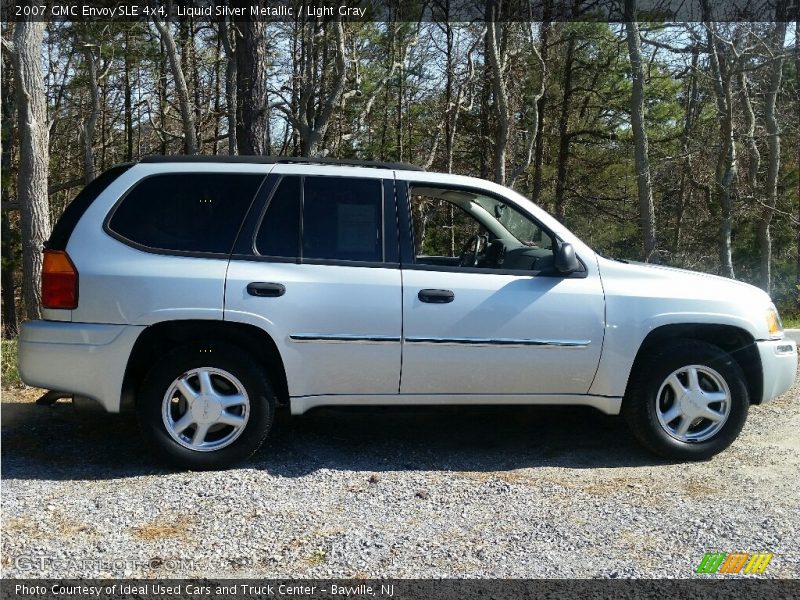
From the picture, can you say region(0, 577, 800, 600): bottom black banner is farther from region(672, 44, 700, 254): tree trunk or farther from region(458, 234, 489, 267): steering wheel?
region(672, 44, 700, 254): tree trunk

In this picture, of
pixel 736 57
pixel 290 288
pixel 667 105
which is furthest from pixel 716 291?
pixel 667 105

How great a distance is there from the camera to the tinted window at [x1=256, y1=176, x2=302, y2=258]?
5.16m

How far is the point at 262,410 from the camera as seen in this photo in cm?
506

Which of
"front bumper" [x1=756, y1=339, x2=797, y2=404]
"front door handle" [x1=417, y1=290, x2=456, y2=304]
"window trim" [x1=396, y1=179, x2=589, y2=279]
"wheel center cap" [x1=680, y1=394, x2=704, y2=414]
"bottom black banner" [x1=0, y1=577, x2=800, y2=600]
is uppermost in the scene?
"window trim" [x1=396, y1=179, x2=589, y2=279]

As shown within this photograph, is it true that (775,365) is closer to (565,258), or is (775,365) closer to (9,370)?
(565,258)

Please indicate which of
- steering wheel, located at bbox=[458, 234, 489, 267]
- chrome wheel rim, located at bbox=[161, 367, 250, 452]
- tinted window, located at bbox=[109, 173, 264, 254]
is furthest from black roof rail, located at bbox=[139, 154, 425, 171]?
chrome wheel rim, located at bbox=[161, 367, 250, 452]

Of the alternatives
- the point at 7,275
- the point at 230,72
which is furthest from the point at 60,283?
the point at 7,275

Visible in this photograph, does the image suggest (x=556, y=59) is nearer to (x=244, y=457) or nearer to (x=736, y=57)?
(x=736, y=57)

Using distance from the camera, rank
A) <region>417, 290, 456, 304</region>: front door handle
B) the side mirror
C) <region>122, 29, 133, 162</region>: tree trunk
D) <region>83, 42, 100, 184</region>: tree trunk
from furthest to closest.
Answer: <region>122, 29, 133, 162</region>: tree trunk
<region>83, 42, 100, 184</region>: tree trunk
the side mirror
<region>417, 290, 456, 304</region>: front door handle

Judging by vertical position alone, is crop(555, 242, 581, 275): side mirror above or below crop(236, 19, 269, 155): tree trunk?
below

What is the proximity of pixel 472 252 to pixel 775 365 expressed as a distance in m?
2.20

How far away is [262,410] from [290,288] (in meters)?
0.76

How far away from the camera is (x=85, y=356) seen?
4.89m

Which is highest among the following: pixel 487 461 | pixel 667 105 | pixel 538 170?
pixel 667 105
